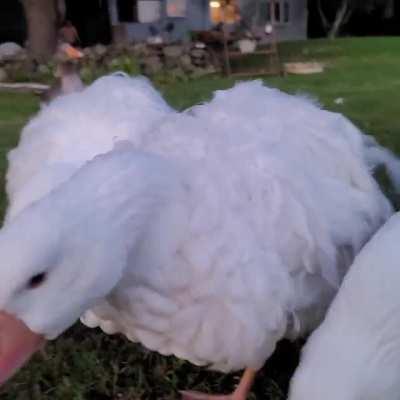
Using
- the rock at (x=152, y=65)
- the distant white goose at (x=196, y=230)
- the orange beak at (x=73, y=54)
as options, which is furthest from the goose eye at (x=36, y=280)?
the rock at (x=152, y=65)

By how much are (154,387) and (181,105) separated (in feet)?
19.0

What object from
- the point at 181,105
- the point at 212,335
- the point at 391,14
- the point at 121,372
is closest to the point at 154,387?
the point at 121,372

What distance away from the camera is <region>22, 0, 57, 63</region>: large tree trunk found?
1484 centimetres

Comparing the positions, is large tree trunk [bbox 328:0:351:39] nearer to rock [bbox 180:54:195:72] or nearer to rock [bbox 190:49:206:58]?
rock [bbox 190:49:206:58]

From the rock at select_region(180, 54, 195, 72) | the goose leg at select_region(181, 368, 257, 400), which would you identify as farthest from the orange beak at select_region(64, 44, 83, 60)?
the rock at select_region(180, 54, 195, 72)

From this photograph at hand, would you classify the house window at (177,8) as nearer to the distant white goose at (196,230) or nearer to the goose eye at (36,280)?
the distant white goose at (196,230)

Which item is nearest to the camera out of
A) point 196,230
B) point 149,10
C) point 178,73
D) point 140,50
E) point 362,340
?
point 362,340

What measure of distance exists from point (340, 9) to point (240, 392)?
23.3 metres

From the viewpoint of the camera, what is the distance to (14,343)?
2525mm

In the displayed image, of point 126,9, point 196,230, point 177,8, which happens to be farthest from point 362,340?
point 177,8

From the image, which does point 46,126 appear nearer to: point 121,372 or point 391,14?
point 121,372

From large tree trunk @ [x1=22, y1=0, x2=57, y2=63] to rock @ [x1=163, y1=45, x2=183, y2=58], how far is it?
1975 millimetres

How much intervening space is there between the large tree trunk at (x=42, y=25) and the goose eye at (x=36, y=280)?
1262 centimetres

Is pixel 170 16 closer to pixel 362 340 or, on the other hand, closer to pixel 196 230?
pixel 196 230
